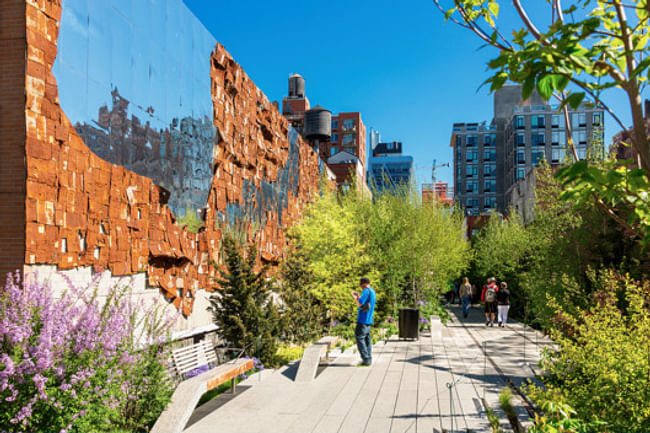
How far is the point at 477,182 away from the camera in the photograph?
10581 centimetres

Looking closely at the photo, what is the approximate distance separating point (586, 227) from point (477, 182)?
326ft

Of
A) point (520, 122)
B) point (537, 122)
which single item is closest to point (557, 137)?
point (537, 122)

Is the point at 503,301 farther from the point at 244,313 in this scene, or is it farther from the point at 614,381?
the point at 614,381

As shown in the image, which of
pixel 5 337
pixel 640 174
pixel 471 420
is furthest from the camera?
pixel 471 420

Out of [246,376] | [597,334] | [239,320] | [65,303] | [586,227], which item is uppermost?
[586,227]

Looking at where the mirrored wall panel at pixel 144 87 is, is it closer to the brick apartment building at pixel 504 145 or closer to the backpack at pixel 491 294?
the backpack at pixel 491 294

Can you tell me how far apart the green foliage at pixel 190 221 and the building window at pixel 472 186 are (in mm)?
99059

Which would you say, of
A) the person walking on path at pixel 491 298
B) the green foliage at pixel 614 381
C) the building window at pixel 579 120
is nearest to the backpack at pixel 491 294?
the person walking on path at pixel 491 298

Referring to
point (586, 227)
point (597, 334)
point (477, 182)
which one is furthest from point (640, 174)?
point (477, 182)

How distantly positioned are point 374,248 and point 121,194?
12.3 m

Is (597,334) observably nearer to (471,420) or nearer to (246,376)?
(471,420)

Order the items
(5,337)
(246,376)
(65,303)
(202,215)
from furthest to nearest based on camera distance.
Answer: (202,215), (246,376), (65,303), (5,337)

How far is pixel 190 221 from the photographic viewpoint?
1189 cm

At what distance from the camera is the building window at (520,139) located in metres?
87.0
